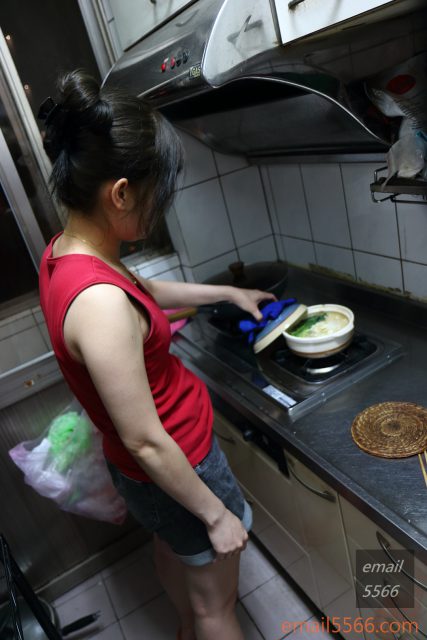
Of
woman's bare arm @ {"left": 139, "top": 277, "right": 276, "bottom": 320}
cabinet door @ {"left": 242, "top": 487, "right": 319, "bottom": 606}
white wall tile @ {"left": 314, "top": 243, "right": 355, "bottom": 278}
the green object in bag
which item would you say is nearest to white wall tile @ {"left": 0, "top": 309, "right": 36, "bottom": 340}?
the green object in bag

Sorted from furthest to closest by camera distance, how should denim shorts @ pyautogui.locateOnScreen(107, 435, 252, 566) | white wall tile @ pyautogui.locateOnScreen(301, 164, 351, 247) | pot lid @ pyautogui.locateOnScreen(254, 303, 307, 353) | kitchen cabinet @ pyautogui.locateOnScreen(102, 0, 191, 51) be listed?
white wall tile @ pyautogui.locateOnScreen(301, 164, 351, 247), pot lid @ pyautogui.locateOnScreen(254, 303, 307, 353), kitchen cabinet @ pyautogui.locateOnScreen(102, 0, 191, 51), denim shorts @ pyautogui.locateOnScreen(107, 435, 252, 566)

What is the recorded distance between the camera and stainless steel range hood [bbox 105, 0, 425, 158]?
813 millimetres

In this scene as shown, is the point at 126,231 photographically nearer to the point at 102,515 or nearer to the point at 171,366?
the point at 171,366

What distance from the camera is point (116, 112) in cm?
77

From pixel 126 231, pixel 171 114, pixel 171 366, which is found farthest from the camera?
pixel 171 114

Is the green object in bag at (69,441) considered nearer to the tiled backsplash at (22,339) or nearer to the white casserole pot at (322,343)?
the tiled backsplash at (22,339)

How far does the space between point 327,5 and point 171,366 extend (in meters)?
0.70

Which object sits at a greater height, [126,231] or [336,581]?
[126,231]

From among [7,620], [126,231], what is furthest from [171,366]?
[7,620]

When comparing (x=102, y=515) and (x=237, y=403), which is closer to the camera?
(x=237, y=403)

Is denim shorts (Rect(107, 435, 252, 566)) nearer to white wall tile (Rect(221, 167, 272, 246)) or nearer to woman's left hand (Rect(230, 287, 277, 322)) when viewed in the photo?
woman's left hand (Rect(230, 287, 277, 322))

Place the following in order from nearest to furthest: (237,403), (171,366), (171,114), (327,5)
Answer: (327,5), (171,366), (237,403), (171,114)

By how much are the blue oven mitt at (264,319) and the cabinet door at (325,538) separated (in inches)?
15.6

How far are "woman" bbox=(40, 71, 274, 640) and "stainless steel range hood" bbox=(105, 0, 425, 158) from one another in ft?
0.49
